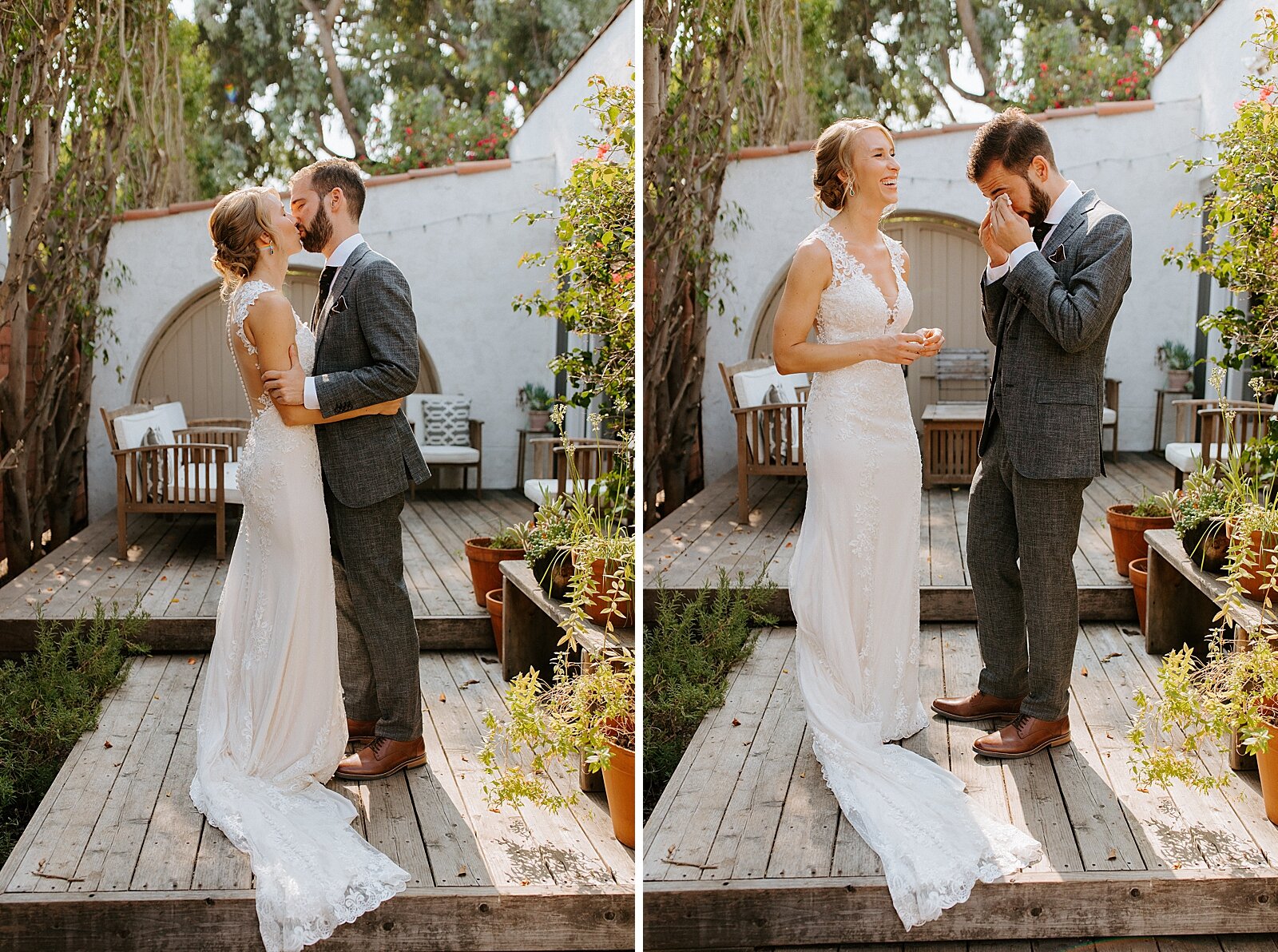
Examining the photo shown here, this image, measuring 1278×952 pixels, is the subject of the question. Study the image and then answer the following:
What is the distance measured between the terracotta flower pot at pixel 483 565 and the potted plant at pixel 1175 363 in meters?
2.34

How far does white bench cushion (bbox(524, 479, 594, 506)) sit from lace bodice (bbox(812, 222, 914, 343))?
30.1 inches

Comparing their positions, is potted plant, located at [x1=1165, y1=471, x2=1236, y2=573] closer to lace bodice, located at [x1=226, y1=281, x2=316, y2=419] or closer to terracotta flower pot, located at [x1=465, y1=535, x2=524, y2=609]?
terracotta flower pot, located at [x1=465, y1=535, x2=524, y2=609]

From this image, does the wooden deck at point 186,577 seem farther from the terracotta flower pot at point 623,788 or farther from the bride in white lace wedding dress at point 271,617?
the terracotta flower pot at point 623,788

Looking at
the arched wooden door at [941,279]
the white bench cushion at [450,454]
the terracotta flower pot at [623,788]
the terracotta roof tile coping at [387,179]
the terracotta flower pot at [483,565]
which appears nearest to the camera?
the terracotta flower pot at [623,788]

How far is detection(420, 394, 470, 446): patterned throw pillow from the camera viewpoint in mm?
5355

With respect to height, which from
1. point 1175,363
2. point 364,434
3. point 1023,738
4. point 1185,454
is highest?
point 1175,363

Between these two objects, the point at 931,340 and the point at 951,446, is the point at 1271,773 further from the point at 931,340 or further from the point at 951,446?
the point at 951,446

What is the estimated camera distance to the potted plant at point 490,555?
12.3ft

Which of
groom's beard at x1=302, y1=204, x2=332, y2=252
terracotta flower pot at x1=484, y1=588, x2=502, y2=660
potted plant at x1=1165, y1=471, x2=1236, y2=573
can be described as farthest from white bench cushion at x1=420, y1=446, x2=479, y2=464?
potted plant at x1=1165, y1=471, x2=1236, y2=573

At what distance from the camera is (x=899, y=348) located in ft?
8.62

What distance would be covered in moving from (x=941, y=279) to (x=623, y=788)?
18.3 ft

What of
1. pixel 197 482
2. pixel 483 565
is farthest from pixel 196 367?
pixel 483 565

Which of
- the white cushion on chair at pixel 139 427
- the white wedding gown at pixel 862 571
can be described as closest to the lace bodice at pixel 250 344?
the white wedding gown at pixel 862 571

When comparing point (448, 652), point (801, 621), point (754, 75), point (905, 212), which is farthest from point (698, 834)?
point (905, 212)
